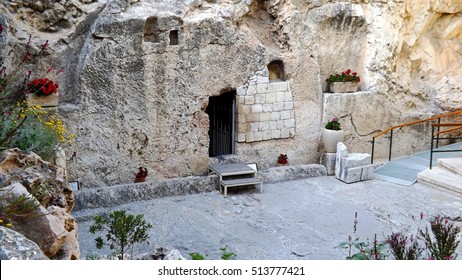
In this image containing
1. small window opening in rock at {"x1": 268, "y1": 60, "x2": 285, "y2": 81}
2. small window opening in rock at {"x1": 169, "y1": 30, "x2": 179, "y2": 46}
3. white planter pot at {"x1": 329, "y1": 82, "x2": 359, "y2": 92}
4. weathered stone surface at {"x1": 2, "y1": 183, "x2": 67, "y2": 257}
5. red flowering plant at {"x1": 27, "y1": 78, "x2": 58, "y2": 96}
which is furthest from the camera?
white planter pot at {"x1": 329, "y1": 82, "x2": 359, "y2": 92}

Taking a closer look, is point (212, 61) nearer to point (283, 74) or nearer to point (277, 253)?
point (283, 74)

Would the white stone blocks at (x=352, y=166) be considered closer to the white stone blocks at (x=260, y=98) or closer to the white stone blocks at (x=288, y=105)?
the white stone blocks at (x=288, y=105)

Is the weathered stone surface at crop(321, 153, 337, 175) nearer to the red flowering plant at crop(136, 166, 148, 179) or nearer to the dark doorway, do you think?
the dark doorway

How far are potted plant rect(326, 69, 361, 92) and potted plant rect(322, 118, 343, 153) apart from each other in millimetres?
659

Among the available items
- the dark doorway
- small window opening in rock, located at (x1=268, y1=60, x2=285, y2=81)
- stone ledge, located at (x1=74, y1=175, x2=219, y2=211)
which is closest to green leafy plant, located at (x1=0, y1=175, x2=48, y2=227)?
stone ledge, located at (x1=74, y1=175, x2=219, y2=211)

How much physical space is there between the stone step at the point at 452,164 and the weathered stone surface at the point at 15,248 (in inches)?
340

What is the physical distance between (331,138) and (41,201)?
6808 millimetres

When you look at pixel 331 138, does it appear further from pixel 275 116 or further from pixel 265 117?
pixel 265 117

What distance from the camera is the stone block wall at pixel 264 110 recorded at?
10586 mm

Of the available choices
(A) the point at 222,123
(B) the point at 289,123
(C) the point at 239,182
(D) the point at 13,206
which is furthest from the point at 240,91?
(D) the point at 13,206

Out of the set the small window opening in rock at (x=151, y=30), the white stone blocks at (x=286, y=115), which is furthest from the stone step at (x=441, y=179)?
the small window opening in rock at (x=151, y=30)

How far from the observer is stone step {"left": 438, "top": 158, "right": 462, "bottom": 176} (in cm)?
1057

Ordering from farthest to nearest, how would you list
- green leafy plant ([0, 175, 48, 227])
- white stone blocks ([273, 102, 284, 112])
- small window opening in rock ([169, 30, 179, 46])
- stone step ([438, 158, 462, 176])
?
white stone blocks ([273, 102, 284, 112]) < stone step ([438, 158, 462, 176]) < small window opening in rock ([169, 30, 179, 46]) < green leafy plant ([0, 175, 48, 227])

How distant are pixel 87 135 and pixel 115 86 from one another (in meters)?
0.95
